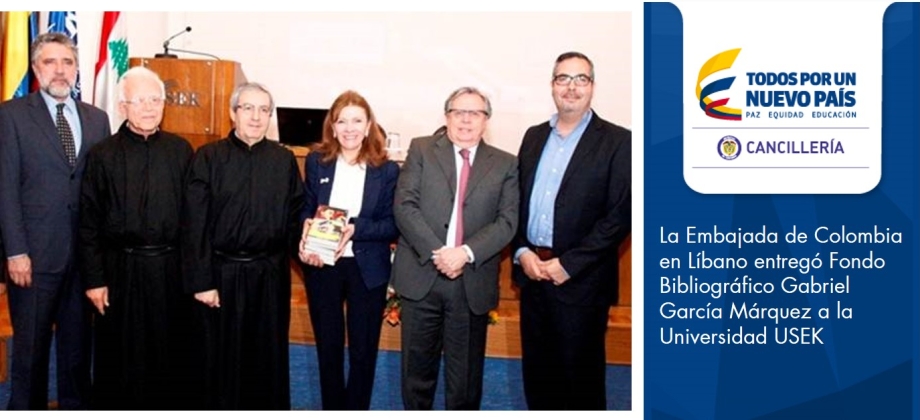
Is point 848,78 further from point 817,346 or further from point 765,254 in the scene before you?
point 817,346

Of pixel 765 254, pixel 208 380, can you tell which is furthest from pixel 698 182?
pixel 208 380

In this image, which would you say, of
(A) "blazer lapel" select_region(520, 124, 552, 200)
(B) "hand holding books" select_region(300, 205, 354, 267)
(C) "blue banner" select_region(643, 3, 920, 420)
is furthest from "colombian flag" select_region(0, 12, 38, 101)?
(C) "blue banner" select_region(643, 3, 920, 420)

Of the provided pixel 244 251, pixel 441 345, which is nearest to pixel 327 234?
pixel 244 251

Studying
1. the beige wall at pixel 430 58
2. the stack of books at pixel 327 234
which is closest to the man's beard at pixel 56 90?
the stack of books at pixel 327 234

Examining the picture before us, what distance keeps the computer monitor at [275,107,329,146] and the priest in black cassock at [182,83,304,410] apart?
2805 mm

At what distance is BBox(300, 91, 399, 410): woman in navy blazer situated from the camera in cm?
380

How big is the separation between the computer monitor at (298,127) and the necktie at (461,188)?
9.69ft

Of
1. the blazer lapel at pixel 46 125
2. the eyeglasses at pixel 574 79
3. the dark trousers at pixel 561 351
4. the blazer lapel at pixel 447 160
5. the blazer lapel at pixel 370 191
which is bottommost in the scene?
the dark trousers at pixel 561 351

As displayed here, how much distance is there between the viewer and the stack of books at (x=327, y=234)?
12.1 feet

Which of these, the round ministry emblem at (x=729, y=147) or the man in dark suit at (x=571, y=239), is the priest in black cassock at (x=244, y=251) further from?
the round ministry emblem at (x=729, y=147)

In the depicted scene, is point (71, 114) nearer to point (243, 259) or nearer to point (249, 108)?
point (249, 108)

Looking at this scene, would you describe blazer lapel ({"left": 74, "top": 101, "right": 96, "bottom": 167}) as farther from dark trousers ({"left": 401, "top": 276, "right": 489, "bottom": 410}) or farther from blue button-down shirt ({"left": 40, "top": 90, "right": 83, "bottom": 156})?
dark trousers ({"left": 401, "top": 276, "right": 489, "bottom": 410})

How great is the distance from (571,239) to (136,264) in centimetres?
157

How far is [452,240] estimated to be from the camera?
149 inches
